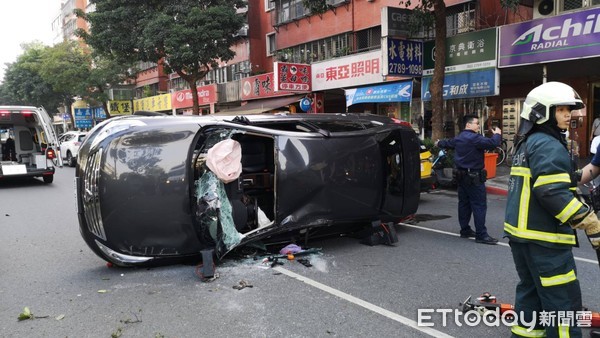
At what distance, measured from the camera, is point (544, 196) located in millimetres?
2520

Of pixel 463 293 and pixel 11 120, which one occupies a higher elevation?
pixel 11 120

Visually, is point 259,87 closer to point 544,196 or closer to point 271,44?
point 271,44

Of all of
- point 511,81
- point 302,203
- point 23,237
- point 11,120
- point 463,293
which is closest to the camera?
point 463,293

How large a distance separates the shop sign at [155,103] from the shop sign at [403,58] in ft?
72.0

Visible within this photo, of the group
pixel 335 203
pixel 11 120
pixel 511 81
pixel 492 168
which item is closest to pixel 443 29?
pixel 492 168

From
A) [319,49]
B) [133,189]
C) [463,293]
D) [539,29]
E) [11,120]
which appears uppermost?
[319,49]

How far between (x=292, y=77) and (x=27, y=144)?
10166 millimetres

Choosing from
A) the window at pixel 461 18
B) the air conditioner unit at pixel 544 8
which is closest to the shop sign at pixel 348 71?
the window at pixel 461 18

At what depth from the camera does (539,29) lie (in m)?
11.2

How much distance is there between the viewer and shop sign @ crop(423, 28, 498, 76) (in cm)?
1233

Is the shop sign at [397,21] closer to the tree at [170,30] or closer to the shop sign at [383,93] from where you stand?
the shop sign at [383,93]

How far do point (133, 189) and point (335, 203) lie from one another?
230 centimetres

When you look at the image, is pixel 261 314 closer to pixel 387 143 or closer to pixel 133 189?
pixel 133 189

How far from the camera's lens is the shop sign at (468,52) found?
485 inches
